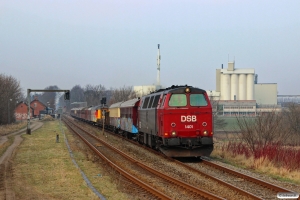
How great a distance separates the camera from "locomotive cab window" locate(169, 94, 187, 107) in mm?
18656

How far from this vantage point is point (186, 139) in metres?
18.2

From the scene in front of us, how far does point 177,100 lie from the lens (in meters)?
18.7

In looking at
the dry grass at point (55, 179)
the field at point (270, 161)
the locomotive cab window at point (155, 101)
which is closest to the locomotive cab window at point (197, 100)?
the locomotive cab window at point (155, 101)

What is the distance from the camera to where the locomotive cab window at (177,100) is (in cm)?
1866

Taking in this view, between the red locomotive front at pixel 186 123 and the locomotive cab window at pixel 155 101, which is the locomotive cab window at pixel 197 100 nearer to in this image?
the red locomotive front at pixel 186 123

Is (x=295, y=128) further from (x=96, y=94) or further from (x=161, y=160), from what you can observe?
(x=96, y=94)

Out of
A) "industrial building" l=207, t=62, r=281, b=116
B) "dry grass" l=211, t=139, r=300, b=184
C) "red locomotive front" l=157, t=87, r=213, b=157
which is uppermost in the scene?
"industrial building" l=207, t=62, r=281, b=116

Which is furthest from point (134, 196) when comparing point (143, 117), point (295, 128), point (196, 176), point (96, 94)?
point (96, 94)

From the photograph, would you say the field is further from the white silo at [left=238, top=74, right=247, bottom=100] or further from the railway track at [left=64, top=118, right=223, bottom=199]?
the white silo at [left=238, top=74, right=247, bottom=100]

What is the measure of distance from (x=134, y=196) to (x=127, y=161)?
8.36m

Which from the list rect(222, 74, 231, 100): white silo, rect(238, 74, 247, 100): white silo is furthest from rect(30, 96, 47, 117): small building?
rect(238, 74, 247, 100): white silo

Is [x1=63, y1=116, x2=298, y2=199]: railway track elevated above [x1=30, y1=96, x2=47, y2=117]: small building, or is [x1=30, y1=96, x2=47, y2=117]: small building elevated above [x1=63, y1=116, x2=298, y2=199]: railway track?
Result: [x1=30, y1=96, x2=47, y2=117]: small building

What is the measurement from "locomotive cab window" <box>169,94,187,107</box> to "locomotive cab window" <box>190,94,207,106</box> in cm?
33

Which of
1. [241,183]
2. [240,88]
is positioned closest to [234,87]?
[240,88]
